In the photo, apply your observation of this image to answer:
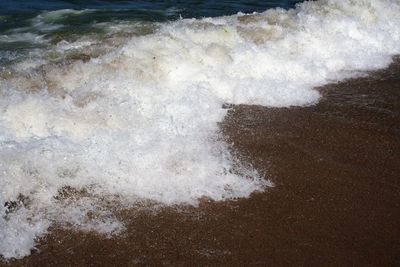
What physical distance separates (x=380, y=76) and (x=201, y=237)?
156 inches

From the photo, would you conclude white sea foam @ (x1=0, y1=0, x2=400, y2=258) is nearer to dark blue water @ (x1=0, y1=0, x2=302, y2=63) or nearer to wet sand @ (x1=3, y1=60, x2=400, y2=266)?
wet sand @ (x1=3, y1=60, x2=400, y2=266)

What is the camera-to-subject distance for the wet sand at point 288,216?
2930 millimetres

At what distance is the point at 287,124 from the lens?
15.1 feet

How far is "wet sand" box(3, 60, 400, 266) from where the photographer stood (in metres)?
2.93

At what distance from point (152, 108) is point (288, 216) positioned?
189 cm

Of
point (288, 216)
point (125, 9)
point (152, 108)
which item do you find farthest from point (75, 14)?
point (288, 216)

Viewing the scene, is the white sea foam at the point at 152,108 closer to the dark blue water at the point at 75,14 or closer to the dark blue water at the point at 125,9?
the dark blue water at the point at 75,14

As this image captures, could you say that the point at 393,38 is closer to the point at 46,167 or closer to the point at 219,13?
the point at 219,13

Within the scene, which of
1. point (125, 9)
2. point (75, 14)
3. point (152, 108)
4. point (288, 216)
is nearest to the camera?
point (288, 216)

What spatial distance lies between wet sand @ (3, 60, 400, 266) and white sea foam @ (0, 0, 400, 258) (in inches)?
6.5

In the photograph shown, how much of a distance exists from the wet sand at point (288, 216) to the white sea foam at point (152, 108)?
164 mm

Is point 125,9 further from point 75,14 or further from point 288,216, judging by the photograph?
point 288,216

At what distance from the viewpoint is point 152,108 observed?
4629mm

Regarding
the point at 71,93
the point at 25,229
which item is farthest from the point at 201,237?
the point at 71,93
